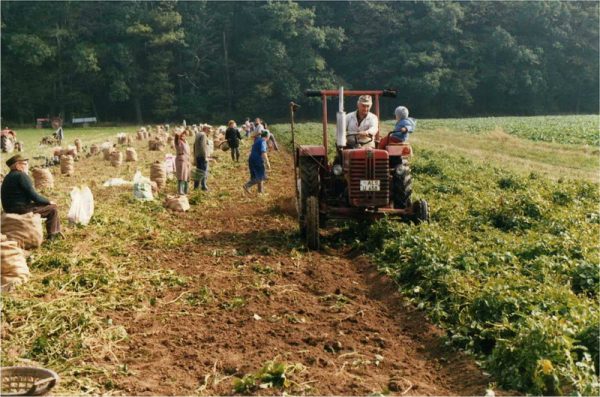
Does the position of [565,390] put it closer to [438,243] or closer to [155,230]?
[438,243]

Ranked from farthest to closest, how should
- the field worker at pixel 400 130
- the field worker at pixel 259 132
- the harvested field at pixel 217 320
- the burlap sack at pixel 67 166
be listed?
the burlap sack at pixel 67 166 < the field worker at pixel 259 132 < the field worker at pixel 400 130 < the harvested field at pixel 217 320

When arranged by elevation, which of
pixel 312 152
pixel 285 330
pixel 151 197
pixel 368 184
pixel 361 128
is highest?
pixel 361 128

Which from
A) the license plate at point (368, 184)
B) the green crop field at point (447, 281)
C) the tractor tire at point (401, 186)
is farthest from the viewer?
the tractor tire at point (401, 186)

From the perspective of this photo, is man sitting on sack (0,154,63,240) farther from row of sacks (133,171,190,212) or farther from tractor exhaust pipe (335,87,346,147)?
tractor exhaust pipe (335,87,346,147)

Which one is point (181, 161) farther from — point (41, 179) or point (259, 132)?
point (41, 179)

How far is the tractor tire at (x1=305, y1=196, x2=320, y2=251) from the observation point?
9.23 meters

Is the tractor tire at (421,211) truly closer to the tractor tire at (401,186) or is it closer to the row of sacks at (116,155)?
the tractor tire at (401,186)

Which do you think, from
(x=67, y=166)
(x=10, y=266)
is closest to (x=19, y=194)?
(x=10, y=266)

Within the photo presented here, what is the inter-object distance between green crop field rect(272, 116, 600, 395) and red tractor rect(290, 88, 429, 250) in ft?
1.28

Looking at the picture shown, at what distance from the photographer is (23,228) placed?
822 cm

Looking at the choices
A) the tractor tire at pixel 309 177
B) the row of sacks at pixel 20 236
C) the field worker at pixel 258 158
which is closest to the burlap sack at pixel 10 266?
the row of sacks at pixel 20 236

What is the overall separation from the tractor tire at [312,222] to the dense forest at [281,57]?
5676 centimetres

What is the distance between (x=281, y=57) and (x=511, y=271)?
2433 inches

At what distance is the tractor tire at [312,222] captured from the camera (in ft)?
30.3
